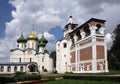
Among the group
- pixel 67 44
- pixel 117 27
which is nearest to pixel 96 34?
pixel 117 27

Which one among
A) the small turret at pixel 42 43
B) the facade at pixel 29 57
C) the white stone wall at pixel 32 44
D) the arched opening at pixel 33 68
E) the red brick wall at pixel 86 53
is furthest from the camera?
the white stone wall at pixel 32 44

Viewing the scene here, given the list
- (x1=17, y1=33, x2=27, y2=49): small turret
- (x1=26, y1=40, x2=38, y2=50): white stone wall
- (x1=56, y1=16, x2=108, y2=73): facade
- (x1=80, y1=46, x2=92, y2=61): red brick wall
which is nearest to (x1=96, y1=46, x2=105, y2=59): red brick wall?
(x1=56, y1=16, x2=108, y2=73): facade

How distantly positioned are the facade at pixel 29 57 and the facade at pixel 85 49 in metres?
5.78

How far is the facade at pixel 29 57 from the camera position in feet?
209

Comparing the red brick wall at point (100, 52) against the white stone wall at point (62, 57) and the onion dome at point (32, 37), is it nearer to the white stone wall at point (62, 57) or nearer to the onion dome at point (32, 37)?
the white stone wall at point (62, 57)

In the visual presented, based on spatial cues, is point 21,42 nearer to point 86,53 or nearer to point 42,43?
point 42,43

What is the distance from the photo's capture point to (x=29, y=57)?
69.1 m

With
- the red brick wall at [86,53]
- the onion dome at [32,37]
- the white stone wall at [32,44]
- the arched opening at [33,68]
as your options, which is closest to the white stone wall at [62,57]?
the arched opening at [33,68]

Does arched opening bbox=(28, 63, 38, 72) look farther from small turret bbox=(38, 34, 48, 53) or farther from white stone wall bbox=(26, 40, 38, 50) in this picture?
white stone wall bbox=(26, 40, 38, 50)

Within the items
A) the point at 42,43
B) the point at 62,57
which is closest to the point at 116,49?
the point at 62,57

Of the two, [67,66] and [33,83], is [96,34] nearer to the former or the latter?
[67,66]

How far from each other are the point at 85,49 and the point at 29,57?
2620cm

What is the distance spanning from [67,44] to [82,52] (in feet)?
39.9

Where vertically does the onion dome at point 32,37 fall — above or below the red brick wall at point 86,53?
above
